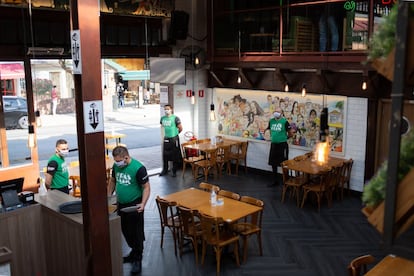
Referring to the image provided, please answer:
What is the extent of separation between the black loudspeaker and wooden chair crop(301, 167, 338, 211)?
17.7 feet

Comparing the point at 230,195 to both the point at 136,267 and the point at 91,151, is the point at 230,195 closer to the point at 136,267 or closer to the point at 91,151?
the point at 136,267

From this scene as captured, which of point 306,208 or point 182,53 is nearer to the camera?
point 306,208

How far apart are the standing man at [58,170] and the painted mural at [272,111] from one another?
597 cm

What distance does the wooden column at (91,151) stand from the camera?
4.70 meters

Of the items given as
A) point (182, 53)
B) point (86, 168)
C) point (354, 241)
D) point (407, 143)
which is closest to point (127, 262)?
point (86, 168)

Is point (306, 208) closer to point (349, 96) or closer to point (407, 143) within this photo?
point (349, 96)

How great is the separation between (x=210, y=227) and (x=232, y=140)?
650cm

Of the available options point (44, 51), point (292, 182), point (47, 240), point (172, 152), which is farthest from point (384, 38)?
point (172, 152)

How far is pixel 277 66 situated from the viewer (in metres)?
11.1

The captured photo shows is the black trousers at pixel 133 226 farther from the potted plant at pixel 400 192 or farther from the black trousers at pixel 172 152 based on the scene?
the black trousers at pixel 172 152

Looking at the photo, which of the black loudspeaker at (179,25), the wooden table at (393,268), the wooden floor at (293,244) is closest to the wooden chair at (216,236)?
the wooden floor at (293,244)

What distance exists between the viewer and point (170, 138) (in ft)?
39.4

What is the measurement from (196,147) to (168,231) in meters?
3.85

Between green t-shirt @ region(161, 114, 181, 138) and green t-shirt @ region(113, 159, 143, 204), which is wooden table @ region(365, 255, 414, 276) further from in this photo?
green t-shirt @ region(161, 114, 181, 138)
